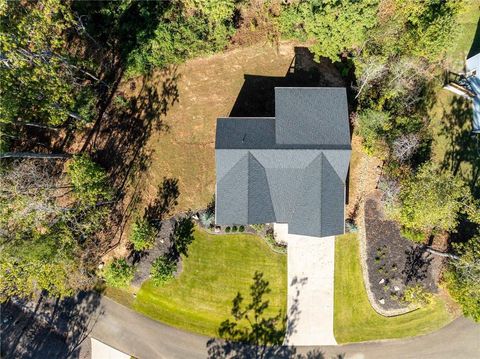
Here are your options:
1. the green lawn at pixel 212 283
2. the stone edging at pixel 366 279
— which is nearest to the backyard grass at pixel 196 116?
the green lawn at pixel 212 283

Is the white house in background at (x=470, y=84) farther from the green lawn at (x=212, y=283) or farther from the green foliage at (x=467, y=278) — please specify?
the green lawn at (x=212, y=283)

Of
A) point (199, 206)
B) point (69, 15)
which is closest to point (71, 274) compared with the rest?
point (199, 206)

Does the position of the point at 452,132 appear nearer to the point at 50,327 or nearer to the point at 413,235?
the point at 413,235

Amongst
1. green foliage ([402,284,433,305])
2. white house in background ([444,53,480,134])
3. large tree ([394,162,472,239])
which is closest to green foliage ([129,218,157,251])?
large tree ([394,162,472,239])

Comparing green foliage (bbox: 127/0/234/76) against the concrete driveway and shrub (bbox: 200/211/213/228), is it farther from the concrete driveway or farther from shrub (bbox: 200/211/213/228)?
the concrete driveway

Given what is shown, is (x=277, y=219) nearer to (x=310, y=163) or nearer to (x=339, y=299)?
(x=310, y=163)

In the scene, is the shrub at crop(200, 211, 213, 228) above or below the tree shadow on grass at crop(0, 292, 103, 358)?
above
